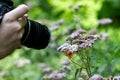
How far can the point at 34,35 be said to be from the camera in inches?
84.3

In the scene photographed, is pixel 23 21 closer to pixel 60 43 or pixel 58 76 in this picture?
pixel 58 76

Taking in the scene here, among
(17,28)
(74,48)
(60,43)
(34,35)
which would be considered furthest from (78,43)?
(60,43)

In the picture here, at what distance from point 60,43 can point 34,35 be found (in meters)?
1.48

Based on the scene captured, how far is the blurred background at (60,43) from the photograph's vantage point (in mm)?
2590

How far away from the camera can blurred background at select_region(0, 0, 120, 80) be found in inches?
102

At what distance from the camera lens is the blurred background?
244 millimetres

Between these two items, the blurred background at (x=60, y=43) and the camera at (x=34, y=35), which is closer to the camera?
the camera at (x=34, y=35)

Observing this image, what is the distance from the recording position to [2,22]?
6.14 feet

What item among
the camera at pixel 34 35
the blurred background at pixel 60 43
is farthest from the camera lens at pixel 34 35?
the blurred background at pixel 60 43

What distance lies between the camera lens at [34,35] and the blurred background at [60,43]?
24cm

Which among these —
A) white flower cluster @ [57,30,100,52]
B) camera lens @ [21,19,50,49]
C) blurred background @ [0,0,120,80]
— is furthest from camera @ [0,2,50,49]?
blurred background @ [0,0,120,80]

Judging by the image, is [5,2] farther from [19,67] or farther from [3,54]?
[19,67]

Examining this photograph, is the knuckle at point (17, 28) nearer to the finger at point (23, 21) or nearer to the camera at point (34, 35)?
the finger at point (23, 21)

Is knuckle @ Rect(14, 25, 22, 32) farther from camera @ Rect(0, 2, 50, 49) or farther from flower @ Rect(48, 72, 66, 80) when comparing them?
flower @ Rect(48, 72, 66, 80)
